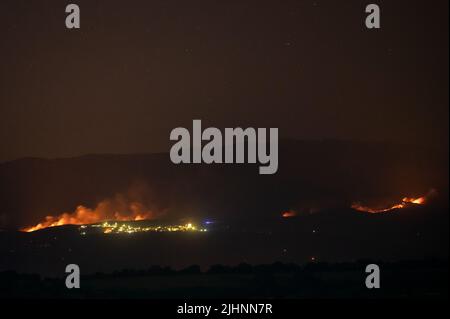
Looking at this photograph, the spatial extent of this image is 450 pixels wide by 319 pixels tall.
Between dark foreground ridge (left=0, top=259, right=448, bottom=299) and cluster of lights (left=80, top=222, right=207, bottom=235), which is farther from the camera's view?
cluster of lights (left=80, top=222, right=207, bottom=235)

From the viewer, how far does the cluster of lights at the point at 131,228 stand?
2527cm

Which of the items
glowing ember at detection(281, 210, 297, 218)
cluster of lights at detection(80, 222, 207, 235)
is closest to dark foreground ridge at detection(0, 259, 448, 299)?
cluster of lights at detection(80, 222, 207, 235)

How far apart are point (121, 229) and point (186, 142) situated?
6880 millimetres

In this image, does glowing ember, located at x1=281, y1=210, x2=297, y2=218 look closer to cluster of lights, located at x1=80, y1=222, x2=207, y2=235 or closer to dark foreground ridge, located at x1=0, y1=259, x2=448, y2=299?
cluster of lights, located at x1=80, y1=222, x2=207, y2=235

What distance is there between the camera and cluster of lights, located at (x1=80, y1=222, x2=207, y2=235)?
25.3 m

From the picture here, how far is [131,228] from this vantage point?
25.5 m

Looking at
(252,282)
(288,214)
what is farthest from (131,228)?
(288,214)

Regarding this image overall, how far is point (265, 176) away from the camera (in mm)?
36906

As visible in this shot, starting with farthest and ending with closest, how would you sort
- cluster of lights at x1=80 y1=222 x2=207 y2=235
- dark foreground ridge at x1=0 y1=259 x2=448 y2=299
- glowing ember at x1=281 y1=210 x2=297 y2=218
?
glowing ember at x1=281 y1=210 x2=297 y2=218 → cluster of lights at x1=80 y1=222 x2=207 y2=235 → dark foreground ridge at x1=0 y1=259 x2=448 y2=299

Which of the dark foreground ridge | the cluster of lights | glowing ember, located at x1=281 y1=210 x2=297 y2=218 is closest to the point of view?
the dark foreground ridge

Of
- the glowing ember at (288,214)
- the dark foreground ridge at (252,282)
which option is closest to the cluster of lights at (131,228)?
the dark foreground ridge at (252,282)

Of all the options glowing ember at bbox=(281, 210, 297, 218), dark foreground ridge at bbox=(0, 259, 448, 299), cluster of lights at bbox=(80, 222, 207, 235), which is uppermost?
glowing ember at bbox=(281, 210, 297, 218)

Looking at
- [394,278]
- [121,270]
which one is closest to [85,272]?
[121,270]
